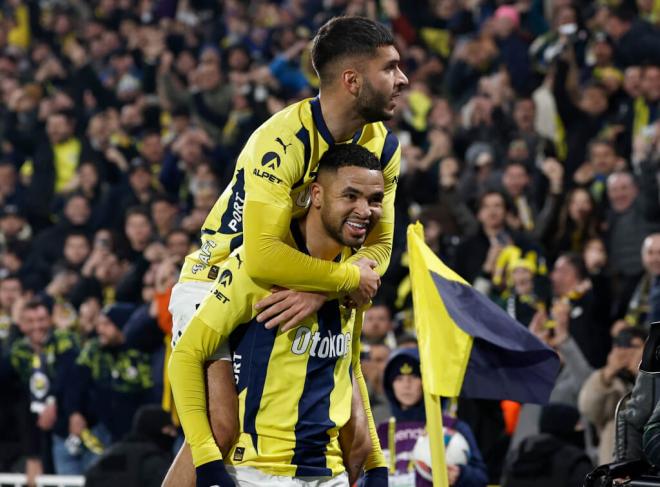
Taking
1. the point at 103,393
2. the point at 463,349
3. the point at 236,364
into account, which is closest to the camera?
the point at 236,364

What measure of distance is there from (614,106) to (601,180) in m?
1.40

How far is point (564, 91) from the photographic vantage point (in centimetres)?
1215

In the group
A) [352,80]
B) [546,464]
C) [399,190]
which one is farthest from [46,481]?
[352,80]

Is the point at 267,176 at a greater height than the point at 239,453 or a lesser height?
greater

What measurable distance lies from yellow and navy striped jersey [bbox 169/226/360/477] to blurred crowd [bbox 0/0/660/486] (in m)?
2.55

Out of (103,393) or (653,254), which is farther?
(103,393)

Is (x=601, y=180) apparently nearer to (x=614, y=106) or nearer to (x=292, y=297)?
(x=614, y=106)

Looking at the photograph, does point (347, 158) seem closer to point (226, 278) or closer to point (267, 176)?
point (267, 176)

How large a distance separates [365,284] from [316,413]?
0.49 m

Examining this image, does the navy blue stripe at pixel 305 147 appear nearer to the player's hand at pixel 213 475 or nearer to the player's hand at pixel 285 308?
the player's hand at pixel 285 308

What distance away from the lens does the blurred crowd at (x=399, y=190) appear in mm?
9477

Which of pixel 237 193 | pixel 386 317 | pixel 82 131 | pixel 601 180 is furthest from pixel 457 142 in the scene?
pixel 237 193

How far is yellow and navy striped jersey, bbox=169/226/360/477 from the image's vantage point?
4.94 meters

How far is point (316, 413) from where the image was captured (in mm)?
5012
